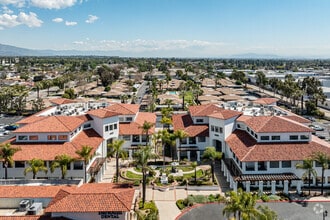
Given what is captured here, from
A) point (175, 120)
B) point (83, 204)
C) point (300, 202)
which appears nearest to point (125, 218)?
point (83, 204)

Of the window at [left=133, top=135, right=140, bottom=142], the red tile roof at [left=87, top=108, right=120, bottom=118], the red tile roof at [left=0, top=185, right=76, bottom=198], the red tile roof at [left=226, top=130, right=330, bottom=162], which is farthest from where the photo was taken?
the window at [left=133, top=135, right=140, bottom=142]

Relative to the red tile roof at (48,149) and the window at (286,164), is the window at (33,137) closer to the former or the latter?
the red tile roof at (48,149)

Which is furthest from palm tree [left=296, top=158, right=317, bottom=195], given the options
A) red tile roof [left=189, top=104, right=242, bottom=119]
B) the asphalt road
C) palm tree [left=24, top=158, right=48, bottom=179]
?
palm tree [left=24, top=158, right=48, bottom=179]

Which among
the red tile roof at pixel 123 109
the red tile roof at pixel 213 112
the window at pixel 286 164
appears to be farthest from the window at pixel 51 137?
the window at pixel 286 164

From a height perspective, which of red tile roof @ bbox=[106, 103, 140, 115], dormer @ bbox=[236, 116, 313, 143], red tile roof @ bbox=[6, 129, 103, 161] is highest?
red tile roof @ bbox=[106, 103, 140, 115]

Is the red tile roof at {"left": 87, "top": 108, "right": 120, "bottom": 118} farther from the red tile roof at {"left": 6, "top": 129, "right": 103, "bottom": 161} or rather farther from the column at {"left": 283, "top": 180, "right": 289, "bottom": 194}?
the column at {"left": 283, "top": 180, "right": 289, "bottom": 194}

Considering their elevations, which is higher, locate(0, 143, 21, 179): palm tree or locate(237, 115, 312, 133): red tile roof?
locate(237, 115, 312, 133): red tile roof
